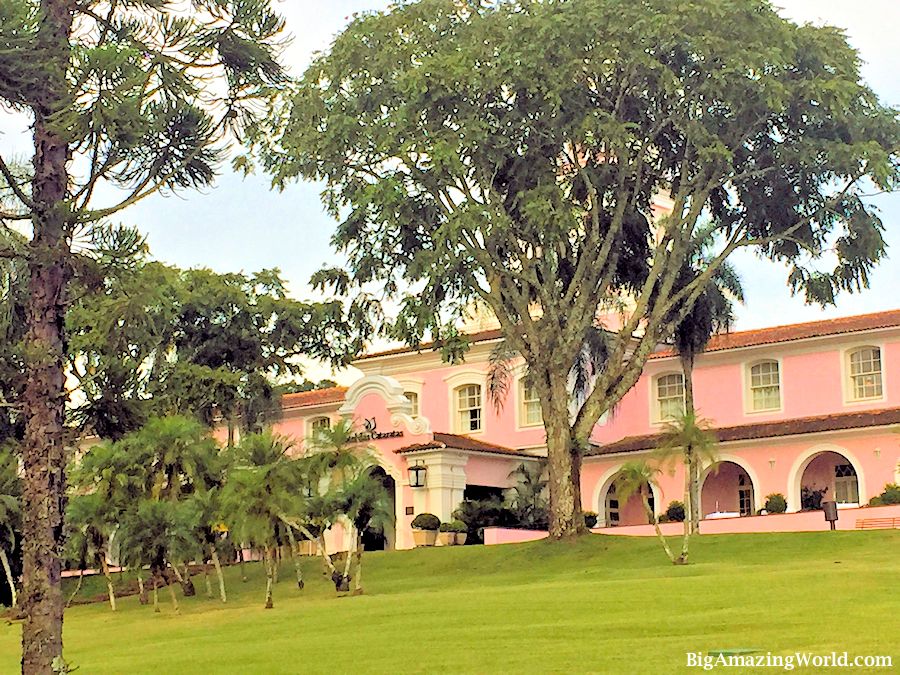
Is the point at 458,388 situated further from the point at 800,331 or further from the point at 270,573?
A: the point at 270,573

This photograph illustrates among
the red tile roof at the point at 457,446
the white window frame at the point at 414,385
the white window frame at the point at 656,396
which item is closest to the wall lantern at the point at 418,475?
the red tile roof at the point at 457,446

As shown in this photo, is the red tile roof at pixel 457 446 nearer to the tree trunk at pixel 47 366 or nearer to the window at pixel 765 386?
the window at pixel 765 386

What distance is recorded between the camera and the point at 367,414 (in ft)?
148

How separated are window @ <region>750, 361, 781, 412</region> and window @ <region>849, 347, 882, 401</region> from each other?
2.38m

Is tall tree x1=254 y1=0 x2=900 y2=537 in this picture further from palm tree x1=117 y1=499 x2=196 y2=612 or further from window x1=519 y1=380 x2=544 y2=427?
window x1=519 y1=380 x2=544 y2=427

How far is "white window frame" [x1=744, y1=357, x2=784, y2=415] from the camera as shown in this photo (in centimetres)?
4500

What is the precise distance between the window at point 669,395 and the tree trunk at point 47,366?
108 feet

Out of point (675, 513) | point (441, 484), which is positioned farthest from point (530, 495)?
point (675, 513)

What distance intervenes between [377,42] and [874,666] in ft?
74.3

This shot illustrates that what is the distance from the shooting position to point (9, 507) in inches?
1426

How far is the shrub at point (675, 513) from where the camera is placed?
42719mm

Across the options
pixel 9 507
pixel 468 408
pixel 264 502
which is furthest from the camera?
pixel 468 408

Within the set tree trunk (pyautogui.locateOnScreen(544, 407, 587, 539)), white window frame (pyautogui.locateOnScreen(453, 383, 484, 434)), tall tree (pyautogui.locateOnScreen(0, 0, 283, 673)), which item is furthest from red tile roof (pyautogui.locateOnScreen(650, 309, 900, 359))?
tall tree (pyautogui.locateOnScreen(0, 0, 283, 673))

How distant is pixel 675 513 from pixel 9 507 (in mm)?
18791
